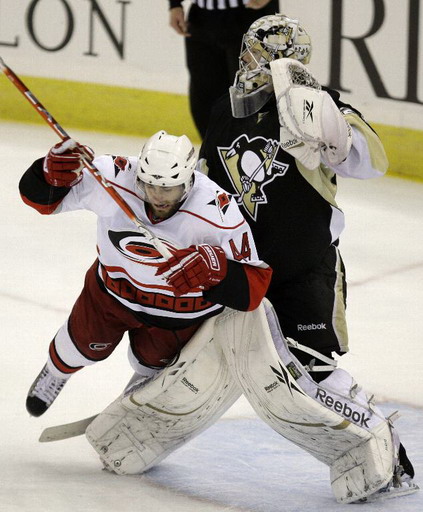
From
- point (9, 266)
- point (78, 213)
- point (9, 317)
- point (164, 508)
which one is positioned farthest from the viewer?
point (78, 213)

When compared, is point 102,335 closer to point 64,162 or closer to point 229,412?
point 64,162

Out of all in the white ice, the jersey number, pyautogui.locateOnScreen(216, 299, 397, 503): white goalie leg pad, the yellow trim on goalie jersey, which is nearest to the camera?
the jersey number

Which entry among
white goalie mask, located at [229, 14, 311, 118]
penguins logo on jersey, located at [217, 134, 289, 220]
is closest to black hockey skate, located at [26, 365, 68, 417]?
penguins logo on jersey, located at [217, 134, 289, 220]

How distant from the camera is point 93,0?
236 inches

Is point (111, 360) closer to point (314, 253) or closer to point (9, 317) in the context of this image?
point (9, 317)

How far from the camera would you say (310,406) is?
2650mm

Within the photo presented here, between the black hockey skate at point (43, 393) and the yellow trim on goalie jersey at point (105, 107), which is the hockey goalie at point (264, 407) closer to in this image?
the black hockey skate at point (43, 393)

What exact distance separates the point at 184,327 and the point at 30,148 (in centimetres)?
335

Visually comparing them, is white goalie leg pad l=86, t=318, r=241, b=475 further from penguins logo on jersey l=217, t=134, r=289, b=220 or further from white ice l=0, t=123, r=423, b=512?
penguins logo on jersey l=217, t=134, r=289, b=220

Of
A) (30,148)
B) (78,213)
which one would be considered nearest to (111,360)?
(78,213)

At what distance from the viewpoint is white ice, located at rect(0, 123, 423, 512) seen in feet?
9.08

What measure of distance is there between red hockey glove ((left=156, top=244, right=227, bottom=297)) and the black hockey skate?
0.65 metres

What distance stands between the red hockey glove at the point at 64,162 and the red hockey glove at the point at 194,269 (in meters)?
0.26

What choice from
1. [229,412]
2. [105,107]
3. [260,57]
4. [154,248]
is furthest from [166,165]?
[105,107]
